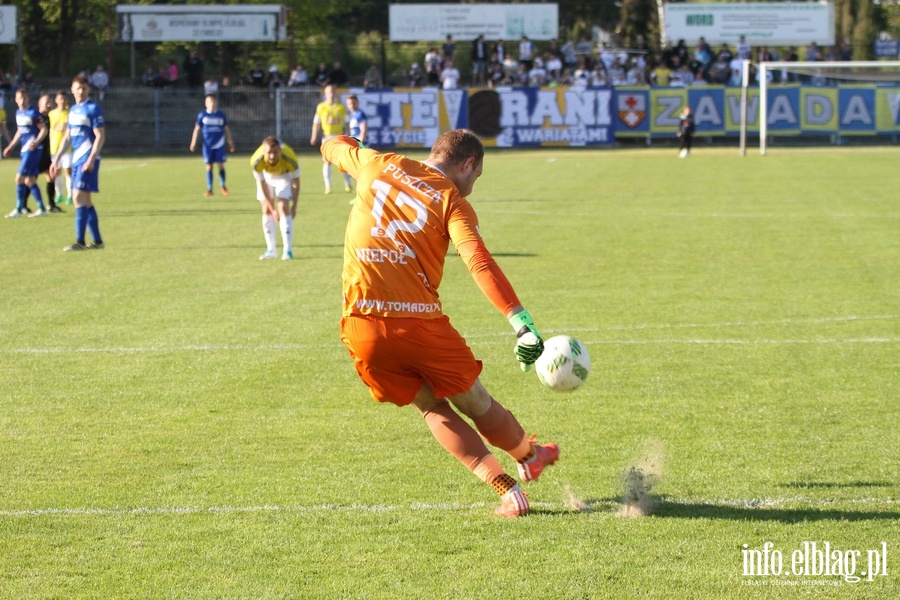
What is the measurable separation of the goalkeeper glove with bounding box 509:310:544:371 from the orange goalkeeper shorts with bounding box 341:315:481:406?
14.8 inches

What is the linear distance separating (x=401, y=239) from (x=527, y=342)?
0.82m

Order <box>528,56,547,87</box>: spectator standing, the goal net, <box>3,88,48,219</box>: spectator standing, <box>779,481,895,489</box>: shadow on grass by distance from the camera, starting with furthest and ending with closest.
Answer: <box>528,56,547,87</box>: spectator standing, the goal net, <box>3,88,48,219</box>: spectator standing, <box>779,481,895,489</box>: shadow on grass

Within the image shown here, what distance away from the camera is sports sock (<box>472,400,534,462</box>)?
5473 mm

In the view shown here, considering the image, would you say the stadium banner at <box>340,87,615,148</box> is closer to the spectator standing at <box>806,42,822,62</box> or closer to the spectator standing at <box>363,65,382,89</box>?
the spectator standing at <box>363,65,382,89</box>

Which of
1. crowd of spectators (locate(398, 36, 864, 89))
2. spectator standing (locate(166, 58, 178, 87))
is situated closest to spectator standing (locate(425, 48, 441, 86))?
crowd of spectators (locate(398, 36, 864, 89))

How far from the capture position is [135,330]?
33.6 feet

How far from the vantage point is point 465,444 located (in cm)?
541

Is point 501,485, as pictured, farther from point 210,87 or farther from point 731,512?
point 210,87

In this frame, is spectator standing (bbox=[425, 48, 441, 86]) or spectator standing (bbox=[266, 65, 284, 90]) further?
spectator standing (bbox=[425, 48, 441, 86])

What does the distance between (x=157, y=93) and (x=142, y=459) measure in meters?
37.3

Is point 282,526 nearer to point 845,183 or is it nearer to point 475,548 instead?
point 475,548

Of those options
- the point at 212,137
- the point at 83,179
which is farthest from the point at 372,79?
the point at 83,179

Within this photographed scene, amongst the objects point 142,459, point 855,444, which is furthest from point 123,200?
point 855,444

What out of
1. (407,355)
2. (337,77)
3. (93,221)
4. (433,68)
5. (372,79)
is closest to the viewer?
(407,355)
